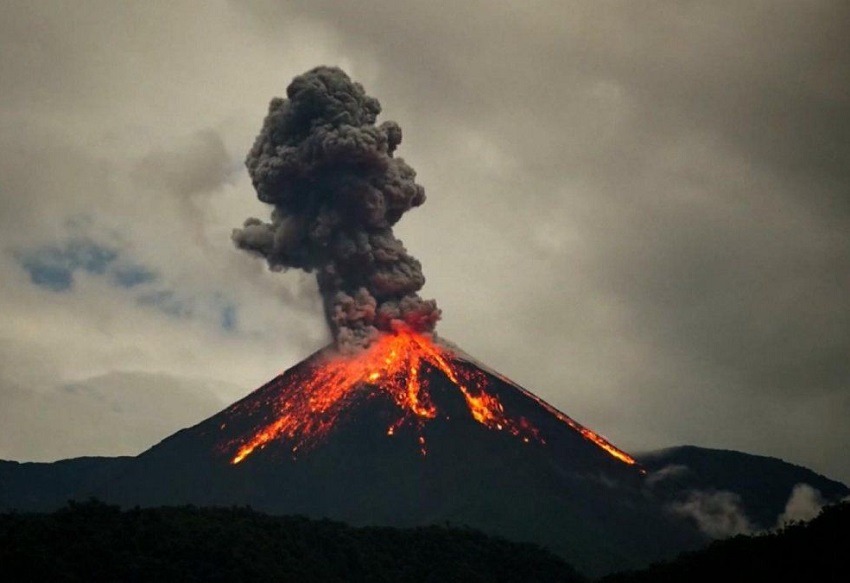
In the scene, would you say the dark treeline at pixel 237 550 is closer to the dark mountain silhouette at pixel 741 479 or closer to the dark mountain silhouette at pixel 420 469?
the dark mountain silhouette at pixel 420 469

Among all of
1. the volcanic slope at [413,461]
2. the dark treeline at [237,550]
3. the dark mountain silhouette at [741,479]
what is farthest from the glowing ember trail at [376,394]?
the dark treeline at [237,550]

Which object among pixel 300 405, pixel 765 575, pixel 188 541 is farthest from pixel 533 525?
pixel 765 575

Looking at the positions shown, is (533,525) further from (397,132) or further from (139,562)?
(139,562)

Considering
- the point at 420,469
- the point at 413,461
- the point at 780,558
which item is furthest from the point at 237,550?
the point at 413,461

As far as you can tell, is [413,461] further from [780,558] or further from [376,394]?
[780,558]

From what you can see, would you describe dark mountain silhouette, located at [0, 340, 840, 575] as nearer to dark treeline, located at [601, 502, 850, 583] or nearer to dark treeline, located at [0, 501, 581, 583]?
dark treeline, located at [0, 501, 581, 583]
